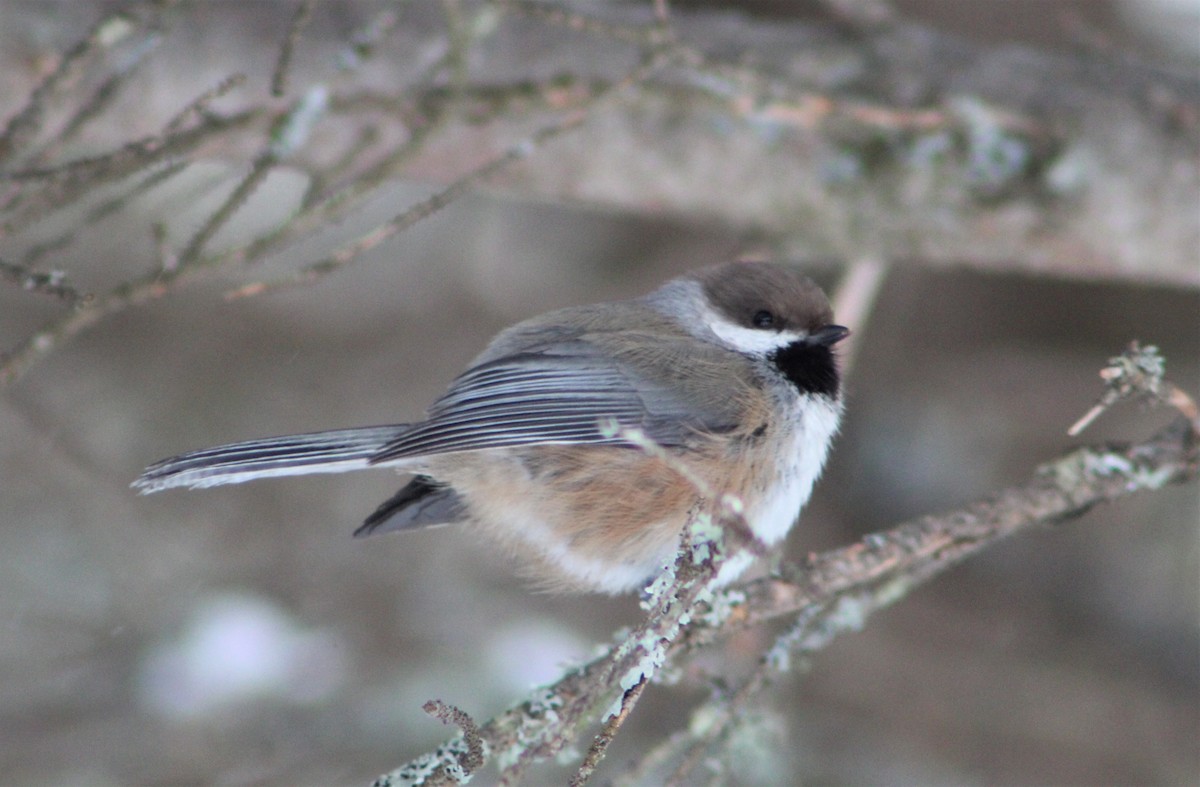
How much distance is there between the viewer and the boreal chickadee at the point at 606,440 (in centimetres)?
246

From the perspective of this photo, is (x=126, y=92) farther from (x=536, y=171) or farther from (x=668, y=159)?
(x=668, y=159)

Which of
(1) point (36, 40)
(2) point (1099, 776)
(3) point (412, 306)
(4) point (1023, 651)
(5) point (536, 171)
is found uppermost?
(3) point (412, 306)

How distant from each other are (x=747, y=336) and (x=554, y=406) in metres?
0.58

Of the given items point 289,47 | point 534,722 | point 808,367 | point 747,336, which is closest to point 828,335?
point 808,367

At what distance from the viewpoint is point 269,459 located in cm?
237

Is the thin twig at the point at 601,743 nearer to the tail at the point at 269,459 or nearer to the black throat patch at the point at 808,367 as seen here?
the tail at the point at 269,459

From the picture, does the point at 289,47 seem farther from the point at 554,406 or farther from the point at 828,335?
the point at 828,335

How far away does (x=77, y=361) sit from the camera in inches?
165

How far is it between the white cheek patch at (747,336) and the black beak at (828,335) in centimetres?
3

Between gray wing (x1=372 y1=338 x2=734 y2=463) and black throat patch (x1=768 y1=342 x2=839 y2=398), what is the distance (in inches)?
9.4

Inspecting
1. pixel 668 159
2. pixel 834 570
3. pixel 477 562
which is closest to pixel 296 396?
pixel 477 562

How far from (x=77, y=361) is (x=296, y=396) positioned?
0.83 m

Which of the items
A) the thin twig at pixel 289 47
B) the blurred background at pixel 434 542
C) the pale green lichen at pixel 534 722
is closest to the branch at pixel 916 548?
the pale green lichen at pixel 534 722

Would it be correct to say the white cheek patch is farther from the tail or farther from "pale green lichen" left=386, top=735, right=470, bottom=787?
"pale green lichen" left=386, top=735, right=470, bottom=787
